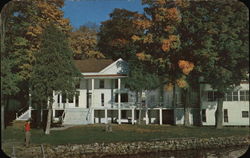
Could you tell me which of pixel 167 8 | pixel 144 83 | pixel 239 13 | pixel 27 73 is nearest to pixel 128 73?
pixel 144 83

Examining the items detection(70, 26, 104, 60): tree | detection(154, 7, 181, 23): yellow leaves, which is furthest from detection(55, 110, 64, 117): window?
detection(154, 7, 181, 23): yellow leaves

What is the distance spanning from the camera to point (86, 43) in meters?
27.5

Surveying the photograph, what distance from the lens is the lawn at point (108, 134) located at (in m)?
16.7

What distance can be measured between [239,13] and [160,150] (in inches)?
349

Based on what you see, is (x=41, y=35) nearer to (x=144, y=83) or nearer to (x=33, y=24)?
(x=33, y=24)

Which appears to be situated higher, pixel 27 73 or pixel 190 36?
pixel 190 36

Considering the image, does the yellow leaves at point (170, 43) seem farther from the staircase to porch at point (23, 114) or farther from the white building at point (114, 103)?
the staircase to porch at point (23, 114)

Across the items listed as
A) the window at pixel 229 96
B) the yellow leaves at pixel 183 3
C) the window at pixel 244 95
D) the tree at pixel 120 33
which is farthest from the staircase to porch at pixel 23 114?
the window at pixel 244 95

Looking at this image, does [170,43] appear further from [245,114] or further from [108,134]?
[108,134]

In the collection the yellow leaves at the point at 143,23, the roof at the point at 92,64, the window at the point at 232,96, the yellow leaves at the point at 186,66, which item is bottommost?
the window at the point at 232,96

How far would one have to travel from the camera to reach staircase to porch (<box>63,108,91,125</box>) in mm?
25061

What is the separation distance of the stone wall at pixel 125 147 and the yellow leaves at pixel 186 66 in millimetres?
4935

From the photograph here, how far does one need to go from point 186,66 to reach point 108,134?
702 cm

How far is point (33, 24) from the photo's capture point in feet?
68.7
